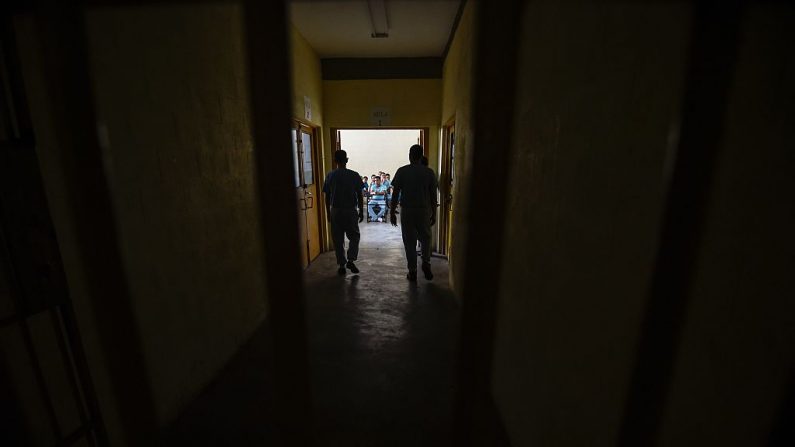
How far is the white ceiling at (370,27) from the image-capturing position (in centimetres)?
322

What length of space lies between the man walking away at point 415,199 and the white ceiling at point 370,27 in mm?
1442

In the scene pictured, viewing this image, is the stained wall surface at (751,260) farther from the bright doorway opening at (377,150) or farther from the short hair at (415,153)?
the bright doorway opening at (377,150)

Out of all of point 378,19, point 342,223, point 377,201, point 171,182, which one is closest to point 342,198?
point 342,223

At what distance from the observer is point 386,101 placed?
4.94 meters

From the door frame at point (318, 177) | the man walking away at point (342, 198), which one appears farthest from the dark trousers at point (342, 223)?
the door frame at point (318, 177)

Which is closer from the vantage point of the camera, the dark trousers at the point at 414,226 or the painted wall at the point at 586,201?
the painted wall at the point at 586,201

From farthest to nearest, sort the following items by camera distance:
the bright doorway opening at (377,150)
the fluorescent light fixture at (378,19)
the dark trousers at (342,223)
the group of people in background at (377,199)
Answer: the bright doorway opening at (377,150) → the group of people in background at (377,199) → the dark trousers at (342,223) → the fluorescent light fixture at (378,19)

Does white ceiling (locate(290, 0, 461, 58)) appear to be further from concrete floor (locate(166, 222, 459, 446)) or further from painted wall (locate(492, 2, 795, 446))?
concrete floor (locate(166, 222, 459, 446))

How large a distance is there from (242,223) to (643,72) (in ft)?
8.86

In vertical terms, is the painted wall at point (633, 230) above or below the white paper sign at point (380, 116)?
below

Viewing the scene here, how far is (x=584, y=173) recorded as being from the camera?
108 centimetres

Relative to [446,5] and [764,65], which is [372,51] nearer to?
[446,5]

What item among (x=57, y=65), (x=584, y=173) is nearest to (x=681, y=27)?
(x=584, y=173)

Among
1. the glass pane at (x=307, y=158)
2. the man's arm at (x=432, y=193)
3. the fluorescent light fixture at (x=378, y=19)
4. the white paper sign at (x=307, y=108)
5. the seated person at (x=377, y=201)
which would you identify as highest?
the fluorescent light fixture at (x=378, y=19)
